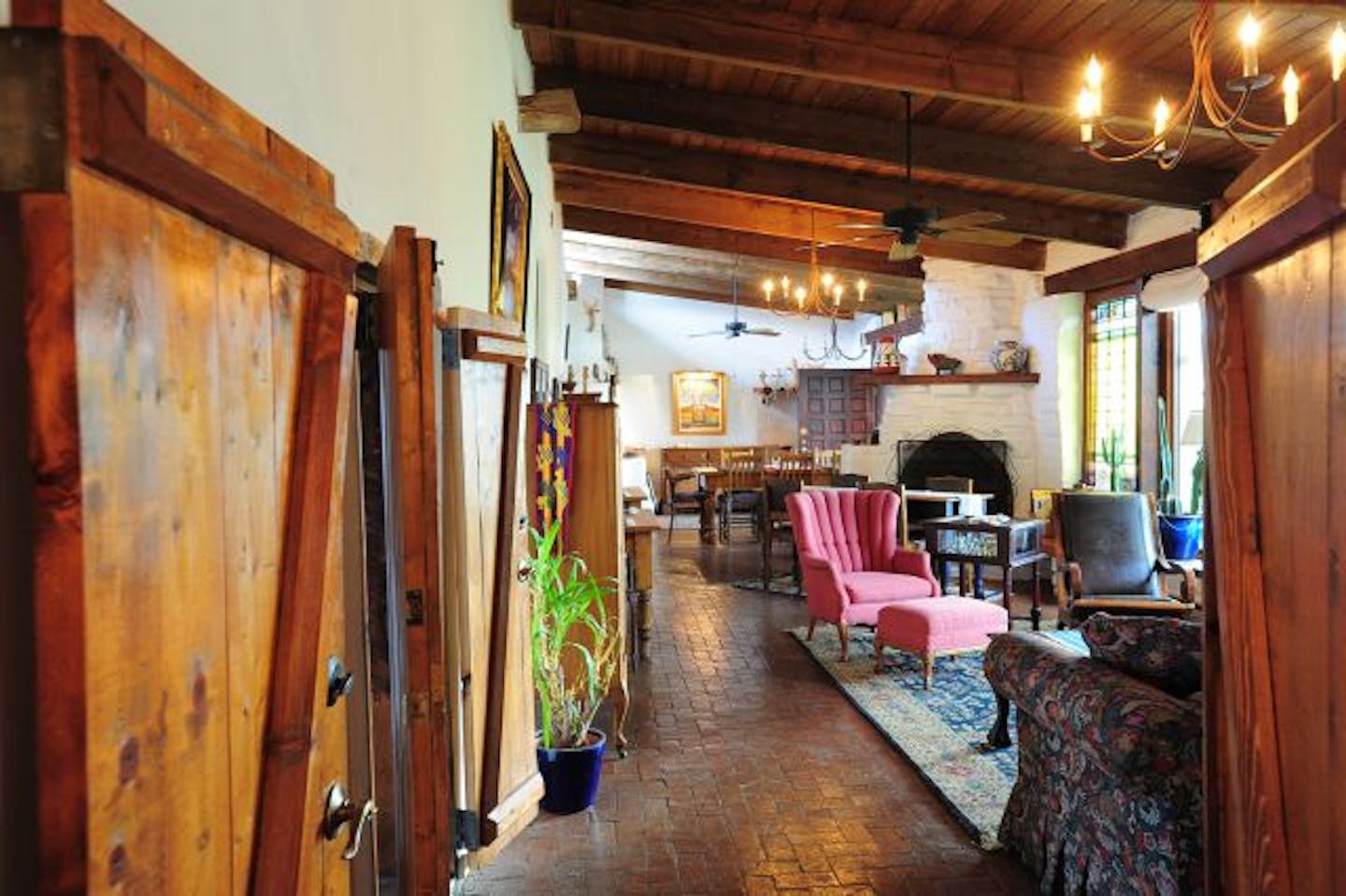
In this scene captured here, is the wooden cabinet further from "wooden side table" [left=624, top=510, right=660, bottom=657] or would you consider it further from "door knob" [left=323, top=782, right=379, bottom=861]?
"door knob" [left=323, top=782, right=379, bottom=861]

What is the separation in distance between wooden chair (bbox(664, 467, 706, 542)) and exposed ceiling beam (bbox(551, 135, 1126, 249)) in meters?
4.68

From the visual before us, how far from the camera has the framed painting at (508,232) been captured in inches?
152

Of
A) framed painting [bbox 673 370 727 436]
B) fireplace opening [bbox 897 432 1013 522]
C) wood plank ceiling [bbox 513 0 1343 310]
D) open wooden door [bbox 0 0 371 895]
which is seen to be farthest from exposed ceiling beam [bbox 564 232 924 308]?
open wooden door [bbox 0 0 371 895]

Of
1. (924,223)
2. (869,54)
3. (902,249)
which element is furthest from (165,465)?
(902,249)

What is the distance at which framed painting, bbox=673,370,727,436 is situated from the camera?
14336 millimetres

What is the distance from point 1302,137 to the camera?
1.20 m

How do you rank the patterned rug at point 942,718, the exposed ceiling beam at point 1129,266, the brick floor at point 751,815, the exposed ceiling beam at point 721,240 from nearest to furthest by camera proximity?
the brick floor at point 751,815 < the patterned rug at point 942,718 < the exposed ceiling beam at point 1129,266 < the exposed ceiling beam at point 721,240

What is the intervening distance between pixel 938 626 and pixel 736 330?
768cm

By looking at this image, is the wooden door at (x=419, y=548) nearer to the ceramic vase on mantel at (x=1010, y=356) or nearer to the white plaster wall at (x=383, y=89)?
the white plaster wall at (x=383, y=89)

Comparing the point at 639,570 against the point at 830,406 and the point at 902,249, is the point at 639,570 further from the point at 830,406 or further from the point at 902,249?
the point at 830,406

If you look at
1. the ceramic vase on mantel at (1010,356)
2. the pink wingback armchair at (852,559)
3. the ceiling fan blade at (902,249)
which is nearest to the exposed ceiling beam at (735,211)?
the ceramic vase on mantel at (1010,356)

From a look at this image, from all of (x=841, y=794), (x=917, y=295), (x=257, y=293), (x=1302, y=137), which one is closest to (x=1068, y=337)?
(x=917, y=295)

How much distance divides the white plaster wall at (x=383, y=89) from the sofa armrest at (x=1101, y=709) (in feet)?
7.08

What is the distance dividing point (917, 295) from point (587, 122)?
563cm
